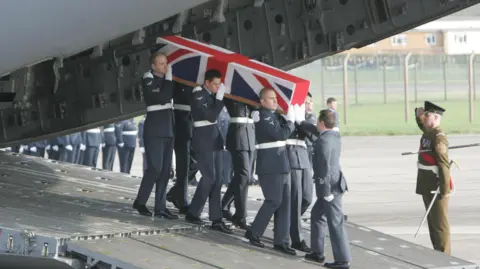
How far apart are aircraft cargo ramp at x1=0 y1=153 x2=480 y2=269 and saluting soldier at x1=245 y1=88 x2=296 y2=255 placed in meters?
0.18

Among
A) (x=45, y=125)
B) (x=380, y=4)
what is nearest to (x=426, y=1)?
(x=380, y=4)

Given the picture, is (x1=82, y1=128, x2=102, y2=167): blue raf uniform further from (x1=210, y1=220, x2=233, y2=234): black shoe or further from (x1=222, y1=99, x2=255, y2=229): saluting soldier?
(x1=210, y1=220, x2=233, y2=234): black shoe

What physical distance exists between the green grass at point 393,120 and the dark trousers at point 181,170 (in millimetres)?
17910

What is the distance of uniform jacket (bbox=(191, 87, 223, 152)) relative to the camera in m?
10.3

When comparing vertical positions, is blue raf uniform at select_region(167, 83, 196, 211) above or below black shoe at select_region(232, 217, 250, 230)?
above

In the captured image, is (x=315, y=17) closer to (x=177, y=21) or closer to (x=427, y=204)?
(x=177, y=21)

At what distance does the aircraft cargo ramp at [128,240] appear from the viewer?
888 cm

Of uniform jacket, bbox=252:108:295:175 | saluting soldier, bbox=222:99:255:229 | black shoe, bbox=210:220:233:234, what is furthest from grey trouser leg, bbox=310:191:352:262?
saluting soldier, bbox=222:99:255:229

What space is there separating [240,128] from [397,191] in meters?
8.16

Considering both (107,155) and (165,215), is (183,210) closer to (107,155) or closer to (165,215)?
(165,215)

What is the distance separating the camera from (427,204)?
11.9 metres

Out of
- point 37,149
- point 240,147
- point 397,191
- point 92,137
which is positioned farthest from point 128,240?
point 37,149

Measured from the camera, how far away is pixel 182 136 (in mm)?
11000

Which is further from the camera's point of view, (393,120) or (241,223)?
(393,120)
